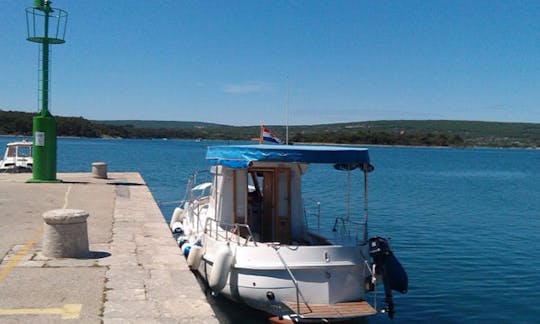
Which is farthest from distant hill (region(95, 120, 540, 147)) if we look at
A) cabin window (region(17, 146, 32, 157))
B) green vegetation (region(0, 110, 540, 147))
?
Answer: cabin window (region(17, 146, 32, 157))

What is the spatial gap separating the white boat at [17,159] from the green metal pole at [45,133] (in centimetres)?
826

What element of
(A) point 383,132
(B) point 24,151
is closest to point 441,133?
(A) point 383,132

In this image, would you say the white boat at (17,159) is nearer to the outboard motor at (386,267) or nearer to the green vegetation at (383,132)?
the outboard motor at (386,267)

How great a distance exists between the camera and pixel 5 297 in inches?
320

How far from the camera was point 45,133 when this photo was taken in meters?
24.0

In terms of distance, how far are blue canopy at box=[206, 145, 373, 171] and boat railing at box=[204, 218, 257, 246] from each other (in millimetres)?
1286

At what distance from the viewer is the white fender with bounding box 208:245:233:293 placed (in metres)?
11.0

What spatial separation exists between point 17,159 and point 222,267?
25.9m

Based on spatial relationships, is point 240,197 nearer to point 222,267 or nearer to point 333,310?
point 222,267

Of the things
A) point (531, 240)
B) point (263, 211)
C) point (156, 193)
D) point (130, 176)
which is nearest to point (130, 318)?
point (263, 211)

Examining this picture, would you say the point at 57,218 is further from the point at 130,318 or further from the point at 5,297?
the point at 130,318

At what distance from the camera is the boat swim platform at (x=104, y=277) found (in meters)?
7.67

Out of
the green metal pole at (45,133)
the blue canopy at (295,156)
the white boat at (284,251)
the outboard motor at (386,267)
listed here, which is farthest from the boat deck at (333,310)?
the green metal pole at (45,133)

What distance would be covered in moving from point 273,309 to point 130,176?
20.6 m
